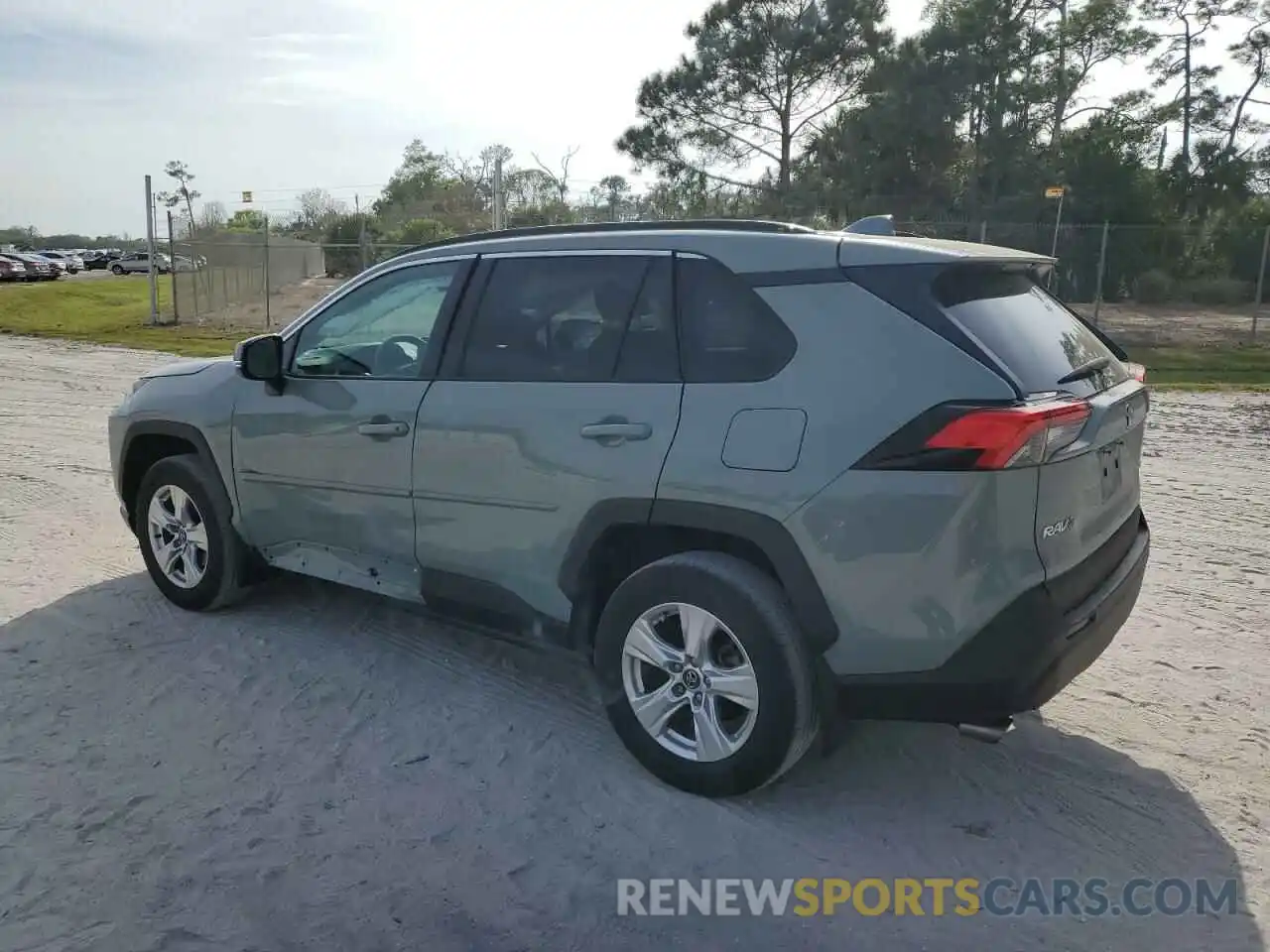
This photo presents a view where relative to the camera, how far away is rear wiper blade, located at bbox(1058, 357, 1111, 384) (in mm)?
3240

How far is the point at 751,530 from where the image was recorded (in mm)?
3205

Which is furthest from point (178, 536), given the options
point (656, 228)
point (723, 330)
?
point (723, 330)

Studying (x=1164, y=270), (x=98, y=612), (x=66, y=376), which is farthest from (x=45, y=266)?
(x=98, y=612)

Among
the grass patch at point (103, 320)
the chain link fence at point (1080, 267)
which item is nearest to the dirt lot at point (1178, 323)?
the chain link fence at point (1080, 267)

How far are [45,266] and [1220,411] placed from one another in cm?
5262

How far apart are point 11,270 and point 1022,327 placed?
51.9 m

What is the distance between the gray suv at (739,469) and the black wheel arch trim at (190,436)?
567 mm

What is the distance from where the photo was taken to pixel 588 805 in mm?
3443

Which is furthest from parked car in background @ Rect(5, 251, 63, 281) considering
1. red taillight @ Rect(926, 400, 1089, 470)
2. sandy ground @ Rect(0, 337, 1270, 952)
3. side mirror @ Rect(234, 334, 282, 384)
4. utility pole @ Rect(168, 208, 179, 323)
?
red taillight @ Rect(926, 400, 1089, 470)

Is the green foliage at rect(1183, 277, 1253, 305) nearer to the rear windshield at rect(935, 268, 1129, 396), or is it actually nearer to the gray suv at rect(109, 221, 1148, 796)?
the gray suv at rect(109, 221, 1148, 796)

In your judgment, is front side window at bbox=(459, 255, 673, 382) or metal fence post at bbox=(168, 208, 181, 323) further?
metal fence post at bbox=(168, 208, 181, 323)

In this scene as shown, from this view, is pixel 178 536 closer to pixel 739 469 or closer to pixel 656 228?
pixel 656 228

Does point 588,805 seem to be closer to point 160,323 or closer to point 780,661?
point 780,661

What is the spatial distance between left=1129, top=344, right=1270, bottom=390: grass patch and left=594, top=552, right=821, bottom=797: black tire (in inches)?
483
